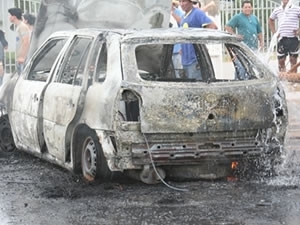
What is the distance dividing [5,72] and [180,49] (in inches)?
287

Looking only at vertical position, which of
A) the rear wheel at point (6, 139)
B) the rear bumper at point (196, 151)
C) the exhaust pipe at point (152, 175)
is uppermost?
the rear bumper at point (196, 151)

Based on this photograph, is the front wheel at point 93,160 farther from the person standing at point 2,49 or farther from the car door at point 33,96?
the person standing at point 2,49

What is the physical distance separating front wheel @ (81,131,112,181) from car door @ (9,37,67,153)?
923 mm

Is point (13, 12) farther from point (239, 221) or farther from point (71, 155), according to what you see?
point (239, 221)

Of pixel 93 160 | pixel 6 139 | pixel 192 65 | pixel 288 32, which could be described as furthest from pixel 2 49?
pixel 93 160

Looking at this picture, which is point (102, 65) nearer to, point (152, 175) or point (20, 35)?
point (152, 175)

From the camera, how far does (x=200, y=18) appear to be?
11875 millimetres

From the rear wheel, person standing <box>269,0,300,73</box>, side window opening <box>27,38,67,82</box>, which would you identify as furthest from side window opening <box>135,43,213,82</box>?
person standing <box>269,0,300,73</box>

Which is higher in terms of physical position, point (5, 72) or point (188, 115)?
point (188, 115)

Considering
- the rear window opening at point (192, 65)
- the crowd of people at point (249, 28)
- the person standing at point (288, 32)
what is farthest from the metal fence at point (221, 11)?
the rear window opening at point (192, 65)

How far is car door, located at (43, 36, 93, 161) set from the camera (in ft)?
27.0

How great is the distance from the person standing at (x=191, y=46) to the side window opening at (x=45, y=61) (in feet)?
4.72

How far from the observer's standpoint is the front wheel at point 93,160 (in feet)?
25.8

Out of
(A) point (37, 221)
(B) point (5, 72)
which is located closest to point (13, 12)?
(B) point (5, 72)
